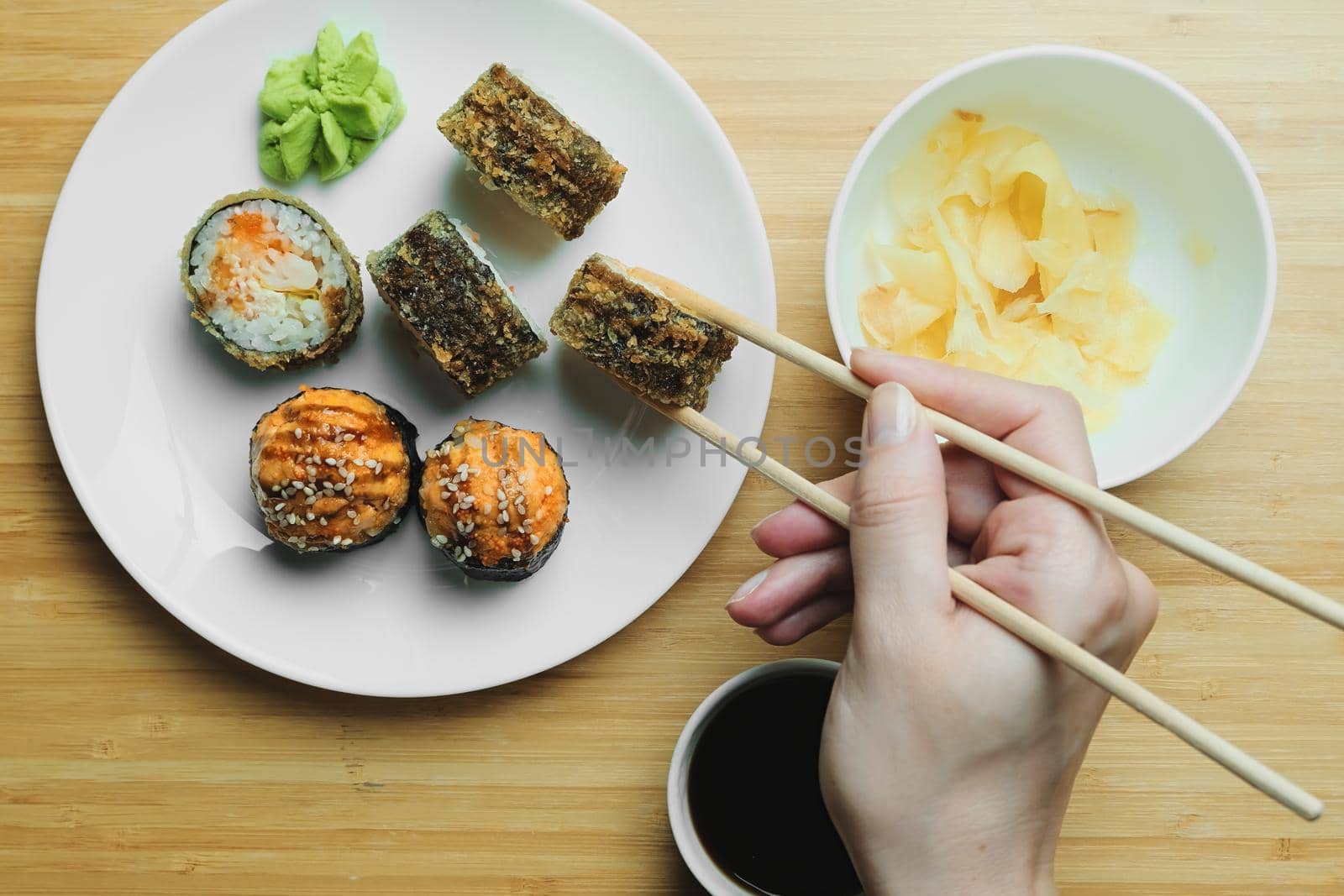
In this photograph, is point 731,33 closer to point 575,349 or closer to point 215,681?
point 575,349

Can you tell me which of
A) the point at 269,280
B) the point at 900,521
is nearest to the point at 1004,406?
the point at 900,521

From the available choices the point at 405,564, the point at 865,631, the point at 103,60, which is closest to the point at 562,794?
the point at 405,564

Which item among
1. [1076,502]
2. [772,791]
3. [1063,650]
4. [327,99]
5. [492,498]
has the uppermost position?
[327,99]

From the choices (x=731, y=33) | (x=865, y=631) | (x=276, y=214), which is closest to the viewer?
(x=865, y=631)

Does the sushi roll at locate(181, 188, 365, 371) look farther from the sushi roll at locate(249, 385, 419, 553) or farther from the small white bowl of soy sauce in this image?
the small white bowl of soy sauce

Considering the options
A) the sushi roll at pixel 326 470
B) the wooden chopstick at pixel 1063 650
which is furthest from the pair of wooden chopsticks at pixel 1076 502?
the sushi roll at pixel 326 470

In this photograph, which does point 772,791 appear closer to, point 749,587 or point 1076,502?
point 749,587
